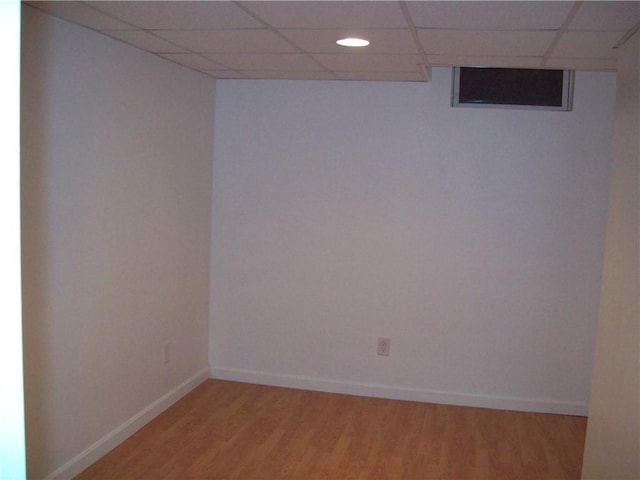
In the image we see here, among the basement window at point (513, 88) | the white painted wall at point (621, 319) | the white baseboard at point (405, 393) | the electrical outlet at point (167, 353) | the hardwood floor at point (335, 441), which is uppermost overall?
the basement window at point (513, 88)

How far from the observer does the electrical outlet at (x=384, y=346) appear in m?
4.27

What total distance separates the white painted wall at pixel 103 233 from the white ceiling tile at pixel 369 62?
3.26 feet

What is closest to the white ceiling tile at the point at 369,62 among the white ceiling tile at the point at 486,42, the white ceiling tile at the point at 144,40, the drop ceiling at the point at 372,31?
the drop ceiling at the point at 372,31

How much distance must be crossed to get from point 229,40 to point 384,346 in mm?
2311

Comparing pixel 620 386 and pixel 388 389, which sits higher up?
pixel 620 386

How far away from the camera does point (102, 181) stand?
3133 mm

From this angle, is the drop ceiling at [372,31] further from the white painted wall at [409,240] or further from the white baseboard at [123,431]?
the white baseboard at [123,431]

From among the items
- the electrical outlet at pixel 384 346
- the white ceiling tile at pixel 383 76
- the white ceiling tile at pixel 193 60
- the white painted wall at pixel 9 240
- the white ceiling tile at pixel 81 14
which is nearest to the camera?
the white painted wall at pixel 9 240

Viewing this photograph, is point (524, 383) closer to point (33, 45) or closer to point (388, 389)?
point (388, 389)

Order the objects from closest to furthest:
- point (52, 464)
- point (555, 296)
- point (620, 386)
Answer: point (620, 386)
point (52, 464)
point (555, 296)

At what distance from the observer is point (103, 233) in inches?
124

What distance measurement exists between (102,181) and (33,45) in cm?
76

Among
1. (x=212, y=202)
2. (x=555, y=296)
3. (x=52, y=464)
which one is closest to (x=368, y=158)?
(x=212, y=202)

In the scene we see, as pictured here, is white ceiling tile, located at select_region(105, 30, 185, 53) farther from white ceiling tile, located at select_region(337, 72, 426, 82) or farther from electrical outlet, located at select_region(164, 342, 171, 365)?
electrical outlet, located at select_region(164, 342, 171, 365)
